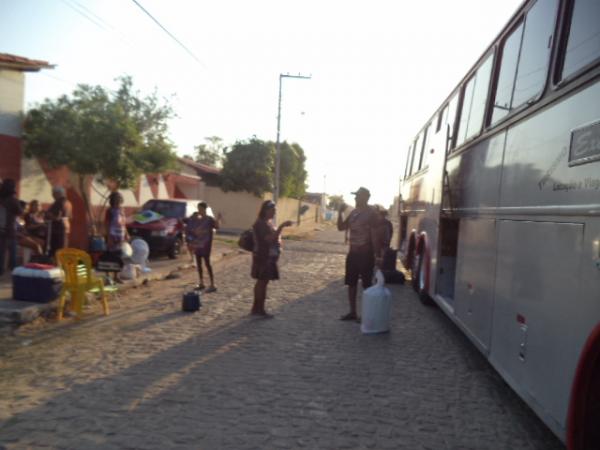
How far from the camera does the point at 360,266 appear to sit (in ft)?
26.2

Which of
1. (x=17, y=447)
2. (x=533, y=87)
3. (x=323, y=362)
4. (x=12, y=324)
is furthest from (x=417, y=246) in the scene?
(x=17, y=447)

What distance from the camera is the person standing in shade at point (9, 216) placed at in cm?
937

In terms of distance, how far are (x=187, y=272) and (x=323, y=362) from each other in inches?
313

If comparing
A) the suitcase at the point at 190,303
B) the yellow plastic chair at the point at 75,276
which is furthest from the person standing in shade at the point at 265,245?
the yellow plastic chair at the point at 75,276

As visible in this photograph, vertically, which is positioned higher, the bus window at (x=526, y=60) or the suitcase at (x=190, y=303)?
the bus window at (x=526, y=60)

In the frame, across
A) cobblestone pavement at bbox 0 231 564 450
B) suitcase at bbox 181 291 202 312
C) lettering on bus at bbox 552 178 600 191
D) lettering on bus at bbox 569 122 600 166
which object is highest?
lettering on bus at bbox 569 122 600 166

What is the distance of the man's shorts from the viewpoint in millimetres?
7949

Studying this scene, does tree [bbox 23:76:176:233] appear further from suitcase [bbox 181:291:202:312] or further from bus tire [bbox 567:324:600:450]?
bus tire [bbox 567:324:600:450]

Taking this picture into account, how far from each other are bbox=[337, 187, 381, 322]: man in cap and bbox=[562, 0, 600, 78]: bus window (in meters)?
4.07

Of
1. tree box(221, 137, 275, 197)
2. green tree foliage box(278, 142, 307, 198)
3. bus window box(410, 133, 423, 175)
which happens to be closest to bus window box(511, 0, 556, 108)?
bus window box(410, 133, 423, 175)

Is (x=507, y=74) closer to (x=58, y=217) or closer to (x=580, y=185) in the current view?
(x=580, y=185)

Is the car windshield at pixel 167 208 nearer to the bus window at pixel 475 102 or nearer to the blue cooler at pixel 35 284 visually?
the blue cooler at pixel 35 284

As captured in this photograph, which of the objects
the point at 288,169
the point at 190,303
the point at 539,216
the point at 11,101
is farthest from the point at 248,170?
the point at 539,216

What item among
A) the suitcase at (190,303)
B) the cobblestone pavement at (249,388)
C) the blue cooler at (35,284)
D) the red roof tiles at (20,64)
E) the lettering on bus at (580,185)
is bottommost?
the cobblestone pavement at (249,388)
